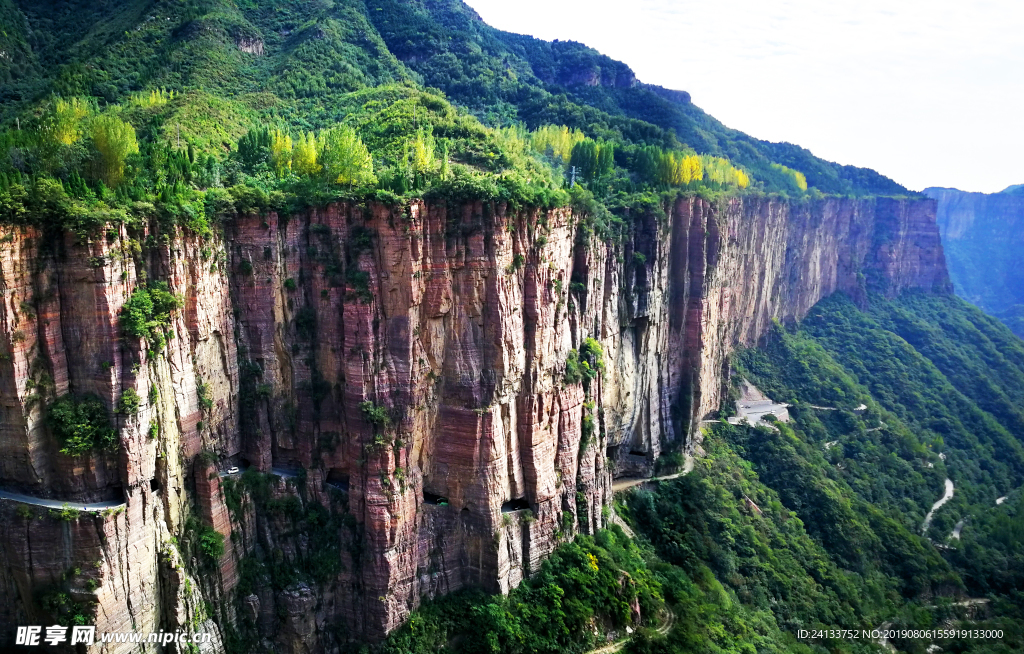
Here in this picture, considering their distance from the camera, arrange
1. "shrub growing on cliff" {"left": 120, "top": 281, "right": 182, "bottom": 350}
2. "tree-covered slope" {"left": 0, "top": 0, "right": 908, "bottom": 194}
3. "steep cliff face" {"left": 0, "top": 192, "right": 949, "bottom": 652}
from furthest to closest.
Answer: "tree-covered slope" {"left": 0, "top": 0, "right": 908, "bottom": 194}
"shrub growing on cliff" {"left": 120, "top": 281, "right": 182, "bottom": 350}
"steep cliff face" {"left": 0, "top": 192, "right": 949, "bottom": 652}

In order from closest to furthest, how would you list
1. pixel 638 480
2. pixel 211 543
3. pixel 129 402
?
1. pixel 129 402
2. pixel 211 543
3. pixel 638 480

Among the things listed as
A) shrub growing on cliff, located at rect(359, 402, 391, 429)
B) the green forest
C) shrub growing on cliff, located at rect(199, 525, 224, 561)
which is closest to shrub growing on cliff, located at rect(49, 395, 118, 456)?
shrub growing on cliff, located at rect(199, 525, 224, 561)

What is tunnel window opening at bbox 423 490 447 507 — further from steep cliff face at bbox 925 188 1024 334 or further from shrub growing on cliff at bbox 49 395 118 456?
steep cliff face at bbox 925 188 1024 334

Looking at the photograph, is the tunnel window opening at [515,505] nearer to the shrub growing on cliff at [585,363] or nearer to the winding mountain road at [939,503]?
the shrub growing on cliff at [585,363]

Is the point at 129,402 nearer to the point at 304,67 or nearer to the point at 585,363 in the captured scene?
the point at 585,363

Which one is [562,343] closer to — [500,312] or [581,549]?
[500,312]

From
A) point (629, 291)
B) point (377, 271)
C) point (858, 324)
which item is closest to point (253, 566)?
point (377, 271)

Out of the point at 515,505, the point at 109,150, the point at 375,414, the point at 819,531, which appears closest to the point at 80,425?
the point at 109,150

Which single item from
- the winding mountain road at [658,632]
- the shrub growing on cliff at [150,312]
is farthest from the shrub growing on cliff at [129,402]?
the winding mountain road at [658,632]
